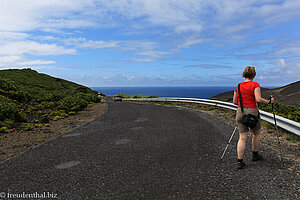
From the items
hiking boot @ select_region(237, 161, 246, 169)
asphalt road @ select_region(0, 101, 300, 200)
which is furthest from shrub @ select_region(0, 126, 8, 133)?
hiking boot @ select_region(237, 161, 246, 169)

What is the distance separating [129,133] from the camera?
8008 mm

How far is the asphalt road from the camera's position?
136 inches

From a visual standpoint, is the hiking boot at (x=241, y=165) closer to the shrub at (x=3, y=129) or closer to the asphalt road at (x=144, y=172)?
the asphalt road at (x=144, y=172)

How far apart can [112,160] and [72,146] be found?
6.81 feet

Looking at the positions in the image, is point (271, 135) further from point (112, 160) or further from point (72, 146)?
point (72, 146)

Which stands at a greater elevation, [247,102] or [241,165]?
[247,102]

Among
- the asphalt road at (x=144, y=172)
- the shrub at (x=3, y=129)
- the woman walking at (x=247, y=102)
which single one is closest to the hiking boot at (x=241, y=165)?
the woman walking at (x=247, y=102)

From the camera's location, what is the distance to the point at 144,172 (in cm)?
429

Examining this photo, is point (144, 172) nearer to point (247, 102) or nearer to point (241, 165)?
point (241, 165)

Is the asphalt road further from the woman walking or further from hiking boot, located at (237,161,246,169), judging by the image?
the woman walking

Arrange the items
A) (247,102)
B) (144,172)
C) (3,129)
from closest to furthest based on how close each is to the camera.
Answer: (144,172), (247,102), (3,129)

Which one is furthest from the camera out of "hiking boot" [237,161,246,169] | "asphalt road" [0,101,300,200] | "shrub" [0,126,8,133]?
"shrub" [0,126,8,133]

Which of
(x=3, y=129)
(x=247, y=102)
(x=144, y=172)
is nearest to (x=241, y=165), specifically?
(x=247, y=102)

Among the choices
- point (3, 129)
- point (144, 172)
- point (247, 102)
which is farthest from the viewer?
point (3, 129)
